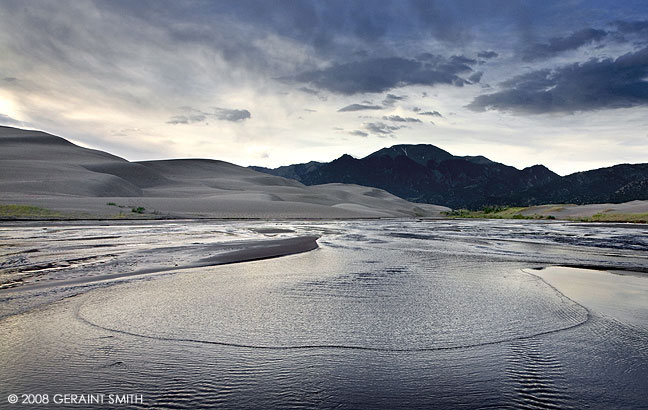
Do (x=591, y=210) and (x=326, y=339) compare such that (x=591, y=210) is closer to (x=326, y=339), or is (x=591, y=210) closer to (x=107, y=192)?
(x=326, y=339)

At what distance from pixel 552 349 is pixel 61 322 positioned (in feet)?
25.3

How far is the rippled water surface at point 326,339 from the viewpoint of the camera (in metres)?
4.27

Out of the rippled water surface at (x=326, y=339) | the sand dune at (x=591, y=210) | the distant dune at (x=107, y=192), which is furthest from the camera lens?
the sand dune at (x=591, y=210)

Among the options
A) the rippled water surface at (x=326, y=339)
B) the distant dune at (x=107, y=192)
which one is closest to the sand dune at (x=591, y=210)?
the distant dune at (x=107, y=192)

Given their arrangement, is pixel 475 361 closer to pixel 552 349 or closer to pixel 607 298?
pixel 552 349

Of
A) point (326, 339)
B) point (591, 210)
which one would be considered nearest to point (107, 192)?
point (591, 210)

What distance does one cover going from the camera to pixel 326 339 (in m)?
6.03

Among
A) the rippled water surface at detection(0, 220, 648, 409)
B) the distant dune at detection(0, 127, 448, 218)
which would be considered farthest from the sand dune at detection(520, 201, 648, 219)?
the rippled water surface at detection(0, 220, 648, 409)

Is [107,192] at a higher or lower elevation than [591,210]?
higher

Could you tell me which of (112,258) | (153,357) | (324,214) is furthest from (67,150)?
(153,357)

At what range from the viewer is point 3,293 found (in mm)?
8758

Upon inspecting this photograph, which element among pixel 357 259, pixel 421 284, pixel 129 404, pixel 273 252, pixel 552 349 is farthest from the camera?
pixel 273 252

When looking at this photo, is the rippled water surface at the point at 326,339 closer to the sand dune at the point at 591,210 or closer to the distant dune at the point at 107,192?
the distant dune at the point at 107,192

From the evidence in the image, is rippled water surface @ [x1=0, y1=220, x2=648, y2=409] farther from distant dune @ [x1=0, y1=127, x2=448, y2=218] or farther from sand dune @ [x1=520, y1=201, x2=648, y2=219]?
sand dune @ [x1=520, y1=201, x2=648, y2=219]
